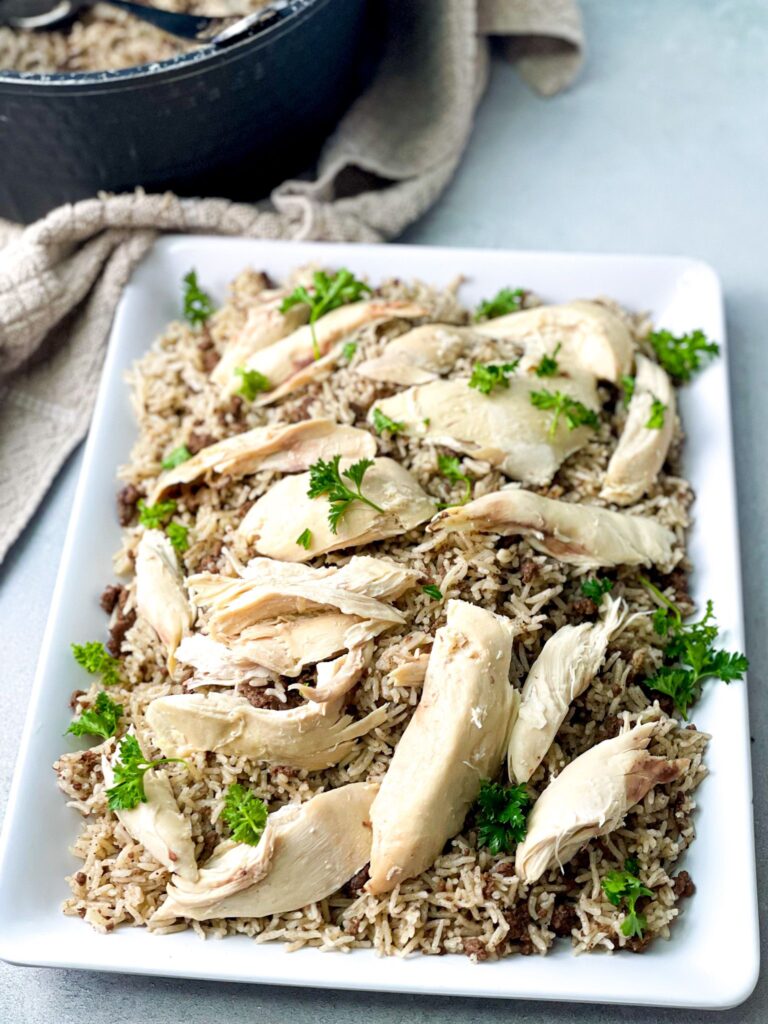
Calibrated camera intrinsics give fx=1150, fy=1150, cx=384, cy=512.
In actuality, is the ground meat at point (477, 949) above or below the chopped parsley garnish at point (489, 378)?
below

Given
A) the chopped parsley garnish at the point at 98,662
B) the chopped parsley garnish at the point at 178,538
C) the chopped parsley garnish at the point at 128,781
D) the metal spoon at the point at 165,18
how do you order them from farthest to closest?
1. the metal spoon at the point at 165,18
2. the chopped parsley garnish at the point at 178,538
3. the chopped parsley garnish at the point at 98,662
4. the chopped parsley garnish at the point at 128,781

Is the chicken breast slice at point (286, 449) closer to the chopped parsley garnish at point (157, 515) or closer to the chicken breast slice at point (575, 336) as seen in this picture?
the chopped parsley garnish at point (157, 515)

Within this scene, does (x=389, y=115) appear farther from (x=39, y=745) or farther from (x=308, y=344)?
(x=39, y=745)

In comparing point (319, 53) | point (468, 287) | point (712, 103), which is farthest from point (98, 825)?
point (712, 103)

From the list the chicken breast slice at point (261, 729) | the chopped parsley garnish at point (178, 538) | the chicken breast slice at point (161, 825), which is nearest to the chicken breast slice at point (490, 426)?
the chopped parsley garnish at point (178, 538)

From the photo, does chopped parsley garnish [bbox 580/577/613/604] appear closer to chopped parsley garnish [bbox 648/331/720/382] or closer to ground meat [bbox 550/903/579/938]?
ground meat [bbox 550/903/579/938]
